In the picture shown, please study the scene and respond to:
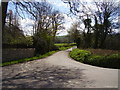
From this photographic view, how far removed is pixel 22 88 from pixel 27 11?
641 cm

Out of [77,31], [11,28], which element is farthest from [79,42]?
[11,28]

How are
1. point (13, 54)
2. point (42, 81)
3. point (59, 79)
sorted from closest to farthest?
point (42, 81)
point (59, 79)
point (13, 54)

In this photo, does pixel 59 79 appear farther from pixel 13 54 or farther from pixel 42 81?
pixel 13 54

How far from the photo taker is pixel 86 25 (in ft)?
98.5

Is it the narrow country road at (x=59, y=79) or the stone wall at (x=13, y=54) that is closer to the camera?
the narrow country road at (x=59, y=79)

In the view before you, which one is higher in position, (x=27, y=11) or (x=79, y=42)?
(x=27, y=11)

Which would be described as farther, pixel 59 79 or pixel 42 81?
pixel 59 79

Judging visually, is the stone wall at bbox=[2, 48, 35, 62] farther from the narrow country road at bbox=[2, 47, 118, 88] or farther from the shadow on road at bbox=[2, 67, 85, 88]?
the shadow on road at bbox=[2, 67, 85, 88]

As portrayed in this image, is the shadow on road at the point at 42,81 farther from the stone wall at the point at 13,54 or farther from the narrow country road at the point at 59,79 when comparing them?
the stone wall at the point at 13,54

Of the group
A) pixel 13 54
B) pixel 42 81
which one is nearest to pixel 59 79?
pixel 42 81

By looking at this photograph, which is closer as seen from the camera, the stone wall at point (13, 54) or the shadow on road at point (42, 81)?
the shadow on road at point (42, 81)

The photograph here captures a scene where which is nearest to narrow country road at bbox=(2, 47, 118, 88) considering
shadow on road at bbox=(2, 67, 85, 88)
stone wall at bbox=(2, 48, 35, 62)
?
shadow on road at bbox=(2, 67, 85, 88)

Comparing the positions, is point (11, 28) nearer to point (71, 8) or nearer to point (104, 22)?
point (71, 8)

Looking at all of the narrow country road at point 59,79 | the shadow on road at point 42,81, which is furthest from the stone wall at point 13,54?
the shadow on road at point 42,81
